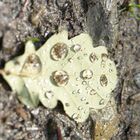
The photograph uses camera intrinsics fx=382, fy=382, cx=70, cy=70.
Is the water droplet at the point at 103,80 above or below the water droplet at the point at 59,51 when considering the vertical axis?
below

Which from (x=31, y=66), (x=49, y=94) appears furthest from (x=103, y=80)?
(x=31, y=66)

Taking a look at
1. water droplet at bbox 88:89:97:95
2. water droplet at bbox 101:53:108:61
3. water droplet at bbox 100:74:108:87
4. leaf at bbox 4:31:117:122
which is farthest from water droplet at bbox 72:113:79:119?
water droplet at bbox 101:53:108:61

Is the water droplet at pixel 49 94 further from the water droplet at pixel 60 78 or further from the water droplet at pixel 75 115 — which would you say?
the water droplet at pixel 75 115

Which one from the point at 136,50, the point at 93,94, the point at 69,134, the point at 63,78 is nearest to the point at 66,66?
the point at 63,78

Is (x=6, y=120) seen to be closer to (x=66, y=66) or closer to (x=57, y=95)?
(x=57, y=95)

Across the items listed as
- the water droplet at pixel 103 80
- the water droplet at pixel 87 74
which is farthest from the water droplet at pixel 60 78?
the water droplet at pixel 103 80

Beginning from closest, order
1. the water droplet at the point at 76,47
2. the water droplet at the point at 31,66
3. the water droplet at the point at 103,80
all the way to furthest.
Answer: the water droplet at the point at 31,66
the water droplet at the point at 76,47
the water droplet at the point at 103,80

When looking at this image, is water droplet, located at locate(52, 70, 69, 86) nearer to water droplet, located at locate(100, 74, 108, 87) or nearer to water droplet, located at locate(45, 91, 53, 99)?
water droplet, located at locate(45, 91, 53, 99)
